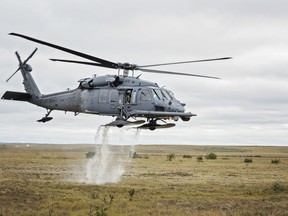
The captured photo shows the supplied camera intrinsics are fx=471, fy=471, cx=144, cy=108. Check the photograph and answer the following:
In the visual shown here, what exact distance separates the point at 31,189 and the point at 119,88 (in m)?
8.42

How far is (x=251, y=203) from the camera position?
1025 inches

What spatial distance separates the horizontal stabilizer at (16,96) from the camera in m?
A: 30.2

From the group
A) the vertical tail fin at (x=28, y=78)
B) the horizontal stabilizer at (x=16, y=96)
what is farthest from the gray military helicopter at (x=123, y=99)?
the vertical tail fin at (x=28, y=78)

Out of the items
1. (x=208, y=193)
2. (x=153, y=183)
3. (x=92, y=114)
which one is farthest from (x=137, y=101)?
(x=153, y=183)

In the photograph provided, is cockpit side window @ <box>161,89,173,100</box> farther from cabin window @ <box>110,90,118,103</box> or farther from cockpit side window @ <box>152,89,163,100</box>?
cabin window @ <box>110,90,118,103</box>

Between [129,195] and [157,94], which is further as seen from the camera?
[129,195]

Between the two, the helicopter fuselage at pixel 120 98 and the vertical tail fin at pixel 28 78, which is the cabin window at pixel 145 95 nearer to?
the helicopter fuselage at pixel 120 98

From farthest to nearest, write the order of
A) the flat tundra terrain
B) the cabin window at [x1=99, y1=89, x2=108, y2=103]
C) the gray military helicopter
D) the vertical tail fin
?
the vertical tail fin
the cabin window at [x1=99, y1=89, x2=108, y2=103]
the gray military helicopter
the flat tundra terrain

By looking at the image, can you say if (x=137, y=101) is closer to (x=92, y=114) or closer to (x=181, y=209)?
(x=92, y=114)

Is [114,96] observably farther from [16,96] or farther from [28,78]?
[28,78]

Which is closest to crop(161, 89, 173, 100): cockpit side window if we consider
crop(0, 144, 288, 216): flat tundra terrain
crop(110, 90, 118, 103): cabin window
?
crop(110, 90, 118, 103): cabin window

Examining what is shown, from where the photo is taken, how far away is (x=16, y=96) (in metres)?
31.6

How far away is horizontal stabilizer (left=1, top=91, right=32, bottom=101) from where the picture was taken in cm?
3016

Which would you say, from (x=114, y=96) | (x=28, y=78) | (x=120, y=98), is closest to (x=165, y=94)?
(x=120, y=98)
